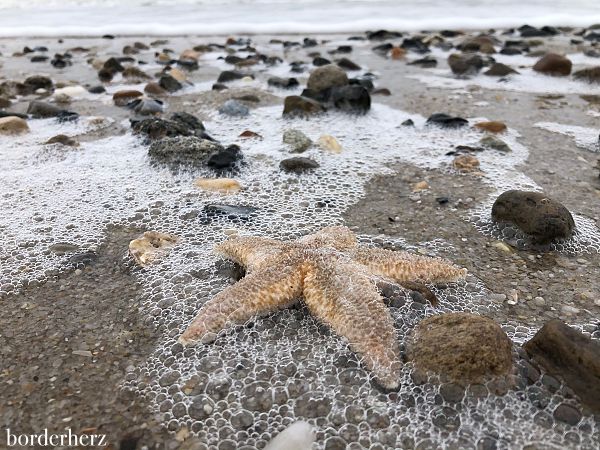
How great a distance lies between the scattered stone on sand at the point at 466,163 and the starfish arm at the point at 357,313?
2368 mm

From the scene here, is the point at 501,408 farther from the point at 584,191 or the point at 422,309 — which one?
the point at 584,191

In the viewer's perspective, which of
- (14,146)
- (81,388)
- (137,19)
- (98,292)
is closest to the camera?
(81,388)

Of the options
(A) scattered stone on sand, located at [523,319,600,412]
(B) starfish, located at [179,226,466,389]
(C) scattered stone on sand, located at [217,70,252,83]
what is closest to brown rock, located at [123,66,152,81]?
(C) scattered stone on sand, located at [217,70,252,83]

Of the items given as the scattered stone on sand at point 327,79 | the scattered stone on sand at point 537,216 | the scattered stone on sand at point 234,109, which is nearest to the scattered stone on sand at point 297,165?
the scattered stone on sand at point 537,216

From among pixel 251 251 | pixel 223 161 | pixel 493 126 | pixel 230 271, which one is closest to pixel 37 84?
pixel 223 161

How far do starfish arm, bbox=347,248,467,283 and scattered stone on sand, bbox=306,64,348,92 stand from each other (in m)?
4.02

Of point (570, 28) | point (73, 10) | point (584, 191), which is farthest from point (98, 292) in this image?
point (73, 10)

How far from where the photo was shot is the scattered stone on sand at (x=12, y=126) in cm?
575

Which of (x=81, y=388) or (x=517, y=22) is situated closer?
(x=81, y=388)

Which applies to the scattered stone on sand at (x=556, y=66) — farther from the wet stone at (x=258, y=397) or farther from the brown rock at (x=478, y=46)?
the wet stone at (x=258, y=397)

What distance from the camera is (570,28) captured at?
1367cm

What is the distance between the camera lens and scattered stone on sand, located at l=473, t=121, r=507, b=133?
5.67 meters

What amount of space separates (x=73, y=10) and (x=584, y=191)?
17.9 m

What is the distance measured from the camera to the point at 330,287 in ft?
8.84
